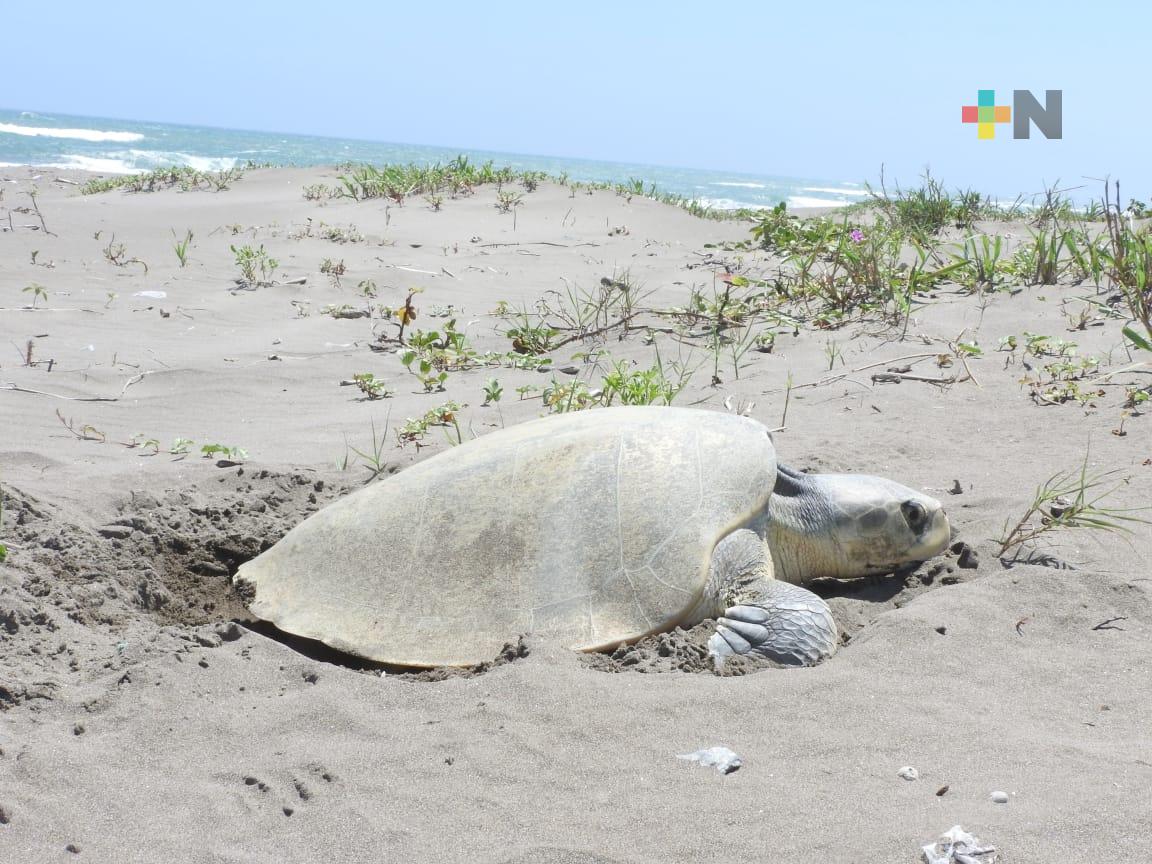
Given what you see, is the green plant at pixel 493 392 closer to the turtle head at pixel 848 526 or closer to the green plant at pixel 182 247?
the turtle head at pixel 848 526

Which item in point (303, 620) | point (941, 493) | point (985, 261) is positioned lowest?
point (303, 620)

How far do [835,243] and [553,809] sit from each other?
245 inches

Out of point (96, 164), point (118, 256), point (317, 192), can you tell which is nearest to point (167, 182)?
point (317, 192)

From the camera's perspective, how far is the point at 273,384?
5.33 metres

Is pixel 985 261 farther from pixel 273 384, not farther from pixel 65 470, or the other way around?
pixel 65 470

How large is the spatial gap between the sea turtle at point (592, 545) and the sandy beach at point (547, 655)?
0.36ft

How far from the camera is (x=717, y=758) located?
2.01m

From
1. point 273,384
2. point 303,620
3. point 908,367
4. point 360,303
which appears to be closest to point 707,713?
point 303,620

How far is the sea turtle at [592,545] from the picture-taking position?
2.62 metres

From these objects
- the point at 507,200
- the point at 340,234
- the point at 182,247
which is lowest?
the point at 182,247

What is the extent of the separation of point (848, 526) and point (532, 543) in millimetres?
979

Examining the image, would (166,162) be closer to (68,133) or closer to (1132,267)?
(68,133)

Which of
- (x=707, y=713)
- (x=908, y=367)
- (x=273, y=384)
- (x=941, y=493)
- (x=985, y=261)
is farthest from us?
(x=985, y=261)

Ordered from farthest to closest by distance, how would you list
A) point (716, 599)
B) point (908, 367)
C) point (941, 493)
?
point (908, 367)
point (941, 493)
point (716, 599)
